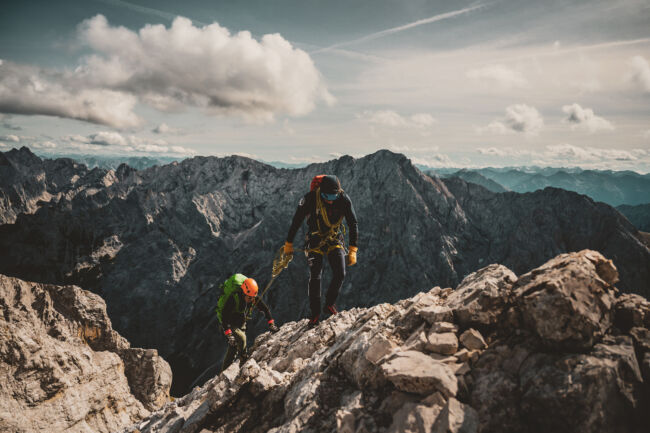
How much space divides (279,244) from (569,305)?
14243cm

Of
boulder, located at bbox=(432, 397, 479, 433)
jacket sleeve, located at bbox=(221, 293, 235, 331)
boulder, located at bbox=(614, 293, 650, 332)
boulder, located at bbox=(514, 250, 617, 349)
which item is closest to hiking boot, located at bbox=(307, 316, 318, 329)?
jacket sleeve, located at bbox=(221, 293, 235, 331)

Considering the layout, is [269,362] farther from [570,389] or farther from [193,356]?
[193,356]

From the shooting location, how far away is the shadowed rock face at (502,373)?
438cm

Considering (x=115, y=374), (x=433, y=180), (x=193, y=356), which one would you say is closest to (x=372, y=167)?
(x=433, y=180)

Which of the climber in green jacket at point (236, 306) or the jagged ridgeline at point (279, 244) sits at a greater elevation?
the climber in green jacket at point (236, 306)

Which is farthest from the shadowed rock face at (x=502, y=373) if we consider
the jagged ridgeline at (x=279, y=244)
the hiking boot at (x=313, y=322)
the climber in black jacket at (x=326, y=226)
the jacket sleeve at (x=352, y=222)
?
the jagged ridgeline at (x=279, y=244)

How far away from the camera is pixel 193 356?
4454 inches

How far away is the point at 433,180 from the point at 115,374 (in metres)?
151

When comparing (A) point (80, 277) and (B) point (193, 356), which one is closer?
(B) point (193, 356)

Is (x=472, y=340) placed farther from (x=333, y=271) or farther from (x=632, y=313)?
(x=333, y=271)

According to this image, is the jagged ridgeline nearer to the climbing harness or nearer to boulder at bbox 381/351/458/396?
the climbing harness

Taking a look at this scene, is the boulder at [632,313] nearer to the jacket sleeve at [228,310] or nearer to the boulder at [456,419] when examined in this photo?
the boulder at [456,419]

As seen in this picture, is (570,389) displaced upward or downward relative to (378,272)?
upward

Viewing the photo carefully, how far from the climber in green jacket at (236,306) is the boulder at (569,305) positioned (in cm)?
1003
